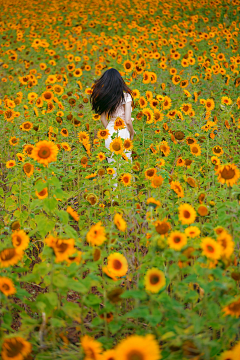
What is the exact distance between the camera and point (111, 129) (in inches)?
149

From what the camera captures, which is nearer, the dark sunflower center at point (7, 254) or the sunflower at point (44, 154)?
the dark sunflower center at point (7, 254)

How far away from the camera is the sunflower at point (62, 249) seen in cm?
136

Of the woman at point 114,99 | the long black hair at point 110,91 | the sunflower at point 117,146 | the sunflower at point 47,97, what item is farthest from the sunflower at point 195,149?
the sunflower at point 47,97

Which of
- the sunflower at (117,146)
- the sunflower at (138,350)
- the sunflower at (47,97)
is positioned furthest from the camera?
the sunflower at (47,97)

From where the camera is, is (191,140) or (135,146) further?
(135,146)

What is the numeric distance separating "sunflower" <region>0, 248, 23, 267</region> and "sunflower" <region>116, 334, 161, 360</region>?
619 millimetres

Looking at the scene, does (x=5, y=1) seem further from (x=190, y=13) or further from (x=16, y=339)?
(x=16, y=339)

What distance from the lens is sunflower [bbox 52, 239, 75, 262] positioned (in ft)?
4.45

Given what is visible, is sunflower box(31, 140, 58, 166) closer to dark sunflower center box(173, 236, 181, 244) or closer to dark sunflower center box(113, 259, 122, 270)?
dark sunflower center box(113, 259, 122, 270)

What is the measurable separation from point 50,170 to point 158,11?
12368 millimetres

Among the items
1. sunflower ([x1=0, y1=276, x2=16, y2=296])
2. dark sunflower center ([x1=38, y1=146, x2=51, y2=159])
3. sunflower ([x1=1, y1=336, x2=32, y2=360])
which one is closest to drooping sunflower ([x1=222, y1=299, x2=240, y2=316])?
sunflower ([x1=1, y1=336, x2=32, y2=360])

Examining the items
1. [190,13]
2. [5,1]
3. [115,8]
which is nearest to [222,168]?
[190,13]

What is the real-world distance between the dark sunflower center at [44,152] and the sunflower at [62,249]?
62 cm

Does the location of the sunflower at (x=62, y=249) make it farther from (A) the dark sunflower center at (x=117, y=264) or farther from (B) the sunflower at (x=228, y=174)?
(B) the sunflower at (x=228, y=174)
